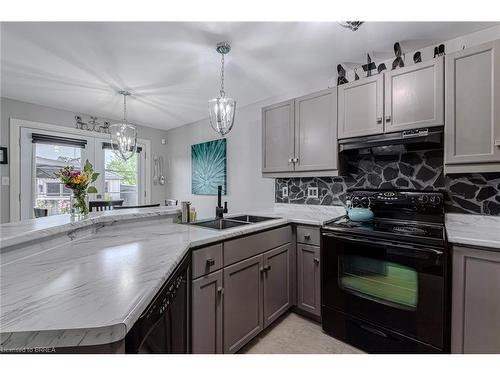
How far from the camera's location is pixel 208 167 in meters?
3.94

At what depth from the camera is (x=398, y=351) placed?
1493 millimetres

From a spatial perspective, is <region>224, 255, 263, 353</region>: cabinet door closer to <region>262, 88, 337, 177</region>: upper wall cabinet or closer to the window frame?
<region>262, 88, 337, 177</region>: upper wall cabinet

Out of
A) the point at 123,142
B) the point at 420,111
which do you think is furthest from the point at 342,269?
the point at 123,142

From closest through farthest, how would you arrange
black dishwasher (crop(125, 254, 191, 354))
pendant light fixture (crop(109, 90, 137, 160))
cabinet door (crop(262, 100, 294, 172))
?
black dishwasher (crop(125, 254, 191, 354)) < cabinet door (crop(262, 100, 294, 172)) < pendant light fixture (crop(109, 90, 137, 160))

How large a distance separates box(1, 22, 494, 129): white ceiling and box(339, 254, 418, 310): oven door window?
1.71 meters

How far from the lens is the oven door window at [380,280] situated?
147 cm

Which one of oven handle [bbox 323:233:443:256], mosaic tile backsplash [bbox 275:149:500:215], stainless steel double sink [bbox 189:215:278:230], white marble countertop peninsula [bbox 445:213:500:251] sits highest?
mosaic tile backsplash [bbox 275:149:500:215]

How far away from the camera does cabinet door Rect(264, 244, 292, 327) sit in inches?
72.3

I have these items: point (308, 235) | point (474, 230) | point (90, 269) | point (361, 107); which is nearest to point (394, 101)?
point (361, 107)

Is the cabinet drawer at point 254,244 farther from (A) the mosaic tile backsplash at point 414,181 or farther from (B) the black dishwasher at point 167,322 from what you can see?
(A) the mosaic tile backsplash at point 414,181

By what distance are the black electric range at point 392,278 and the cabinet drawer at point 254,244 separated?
356 mm

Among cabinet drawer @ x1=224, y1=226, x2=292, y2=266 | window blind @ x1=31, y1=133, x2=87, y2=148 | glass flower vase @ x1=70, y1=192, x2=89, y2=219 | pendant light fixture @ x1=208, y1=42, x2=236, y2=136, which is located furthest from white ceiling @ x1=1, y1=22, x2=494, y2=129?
cabinet drawer @ x1=224, y1=226, x2=292, y2=266
